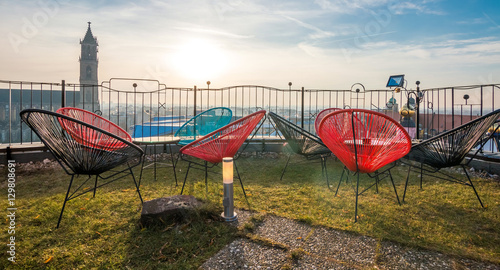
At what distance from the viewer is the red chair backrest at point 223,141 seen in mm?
2736

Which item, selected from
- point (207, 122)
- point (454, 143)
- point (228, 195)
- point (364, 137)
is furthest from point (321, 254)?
point (207, 122)

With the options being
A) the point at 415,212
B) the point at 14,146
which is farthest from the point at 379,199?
the point at 14,146

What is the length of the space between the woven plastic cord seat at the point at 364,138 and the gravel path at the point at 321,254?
1.65ft

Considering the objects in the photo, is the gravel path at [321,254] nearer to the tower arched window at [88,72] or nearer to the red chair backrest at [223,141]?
the red chair backrest at [223,141]

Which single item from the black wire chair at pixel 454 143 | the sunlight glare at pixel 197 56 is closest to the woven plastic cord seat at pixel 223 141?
the black wire chair at pixel 454 143

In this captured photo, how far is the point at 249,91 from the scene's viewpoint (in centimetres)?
666

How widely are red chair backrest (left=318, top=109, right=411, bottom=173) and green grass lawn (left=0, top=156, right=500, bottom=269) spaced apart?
20.0 inches

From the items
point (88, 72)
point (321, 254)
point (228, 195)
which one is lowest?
point (321, 254)

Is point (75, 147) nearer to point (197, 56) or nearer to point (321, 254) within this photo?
point (321, 254)

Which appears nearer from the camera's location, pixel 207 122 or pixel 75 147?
pixel 75 147

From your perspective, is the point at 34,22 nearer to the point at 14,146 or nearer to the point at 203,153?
the point at 14,146

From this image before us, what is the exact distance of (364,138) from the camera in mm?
2541

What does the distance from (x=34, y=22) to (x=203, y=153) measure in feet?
9.37

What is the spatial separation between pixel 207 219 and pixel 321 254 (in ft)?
3.22
